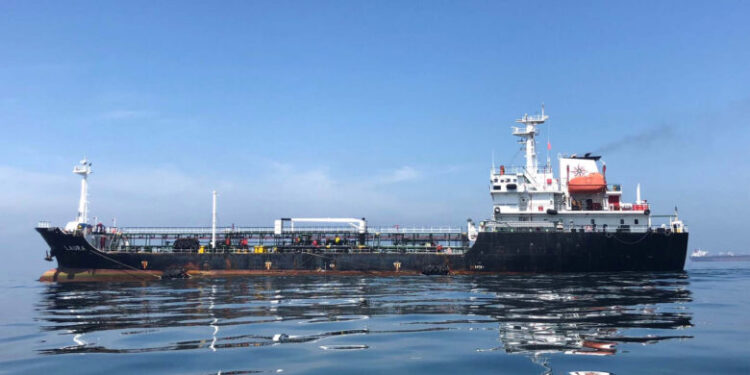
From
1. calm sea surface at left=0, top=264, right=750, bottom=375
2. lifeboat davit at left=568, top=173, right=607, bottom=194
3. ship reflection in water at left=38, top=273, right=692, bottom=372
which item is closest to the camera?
calm sea surface at left=0, top=264, right=750, bottom=375

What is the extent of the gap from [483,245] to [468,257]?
1.68 m

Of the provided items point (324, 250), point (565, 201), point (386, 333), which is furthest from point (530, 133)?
point (386, 333)

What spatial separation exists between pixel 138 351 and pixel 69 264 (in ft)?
126

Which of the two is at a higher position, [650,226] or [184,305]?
[650,226]

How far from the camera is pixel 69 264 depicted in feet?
153

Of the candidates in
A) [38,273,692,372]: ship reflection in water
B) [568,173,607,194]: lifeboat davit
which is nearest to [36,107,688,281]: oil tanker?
[568,173,607,194]: lifeboat davit

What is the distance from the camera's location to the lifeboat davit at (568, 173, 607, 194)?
1870 inches

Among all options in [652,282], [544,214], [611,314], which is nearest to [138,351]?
[611,314]

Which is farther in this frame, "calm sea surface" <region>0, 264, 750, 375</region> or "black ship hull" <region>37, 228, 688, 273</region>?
"black ship hull" <region>37, 228, 688, 273</region>

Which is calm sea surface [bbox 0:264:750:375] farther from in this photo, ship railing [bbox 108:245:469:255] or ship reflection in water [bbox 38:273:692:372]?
ship railing [bbox 108:245:469:255]

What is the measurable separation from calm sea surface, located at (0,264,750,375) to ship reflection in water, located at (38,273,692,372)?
2.3 inches

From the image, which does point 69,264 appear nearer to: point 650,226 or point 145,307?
point 145,307

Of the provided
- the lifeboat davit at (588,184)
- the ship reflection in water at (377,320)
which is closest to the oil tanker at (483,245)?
the lifeboat davit at (588,184)

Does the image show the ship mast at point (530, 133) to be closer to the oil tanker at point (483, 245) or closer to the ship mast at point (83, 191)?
the oil tanker at point (483, 245)
